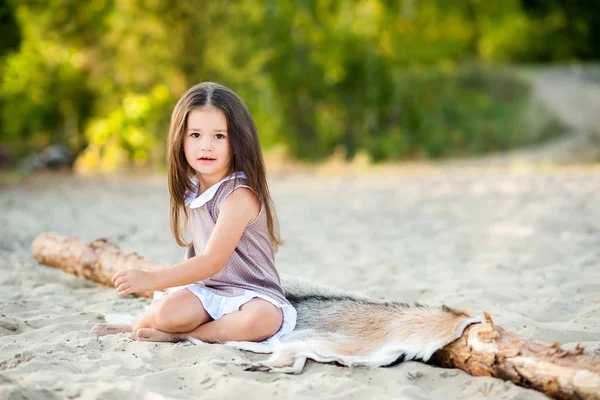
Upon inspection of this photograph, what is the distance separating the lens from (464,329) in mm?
2707

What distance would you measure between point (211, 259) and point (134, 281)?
12.6 inches

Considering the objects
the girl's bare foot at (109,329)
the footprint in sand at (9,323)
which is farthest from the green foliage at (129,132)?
the girl's bare foot at (109,329)

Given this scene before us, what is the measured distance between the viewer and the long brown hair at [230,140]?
3.10 metres

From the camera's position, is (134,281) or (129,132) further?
(129,132)

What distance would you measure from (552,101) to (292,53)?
7448 mm

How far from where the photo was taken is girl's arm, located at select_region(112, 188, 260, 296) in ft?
9.46

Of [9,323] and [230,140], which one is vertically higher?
[230,140]

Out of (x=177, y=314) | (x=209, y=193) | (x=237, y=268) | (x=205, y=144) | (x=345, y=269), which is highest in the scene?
(x=205, y=144)

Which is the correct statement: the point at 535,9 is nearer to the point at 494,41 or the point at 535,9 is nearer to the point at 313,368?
the point at 494,41

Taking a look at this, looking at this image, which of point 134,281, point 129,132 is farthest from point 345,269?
point 129,132

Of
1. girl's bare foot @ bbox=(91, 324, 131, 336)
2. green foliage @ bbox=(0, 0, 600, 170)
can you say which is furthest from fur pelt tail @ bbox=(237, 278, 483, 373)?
green foliage @ bbox=(0, 0, 600, 170)

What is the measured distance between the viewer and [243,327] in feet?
9.85

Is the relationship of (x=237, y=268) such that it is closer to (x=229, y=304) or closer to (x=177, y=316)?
(x=229, y=304)

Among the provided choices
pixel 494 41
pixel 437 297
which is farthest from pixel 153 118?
pixel 494 41
